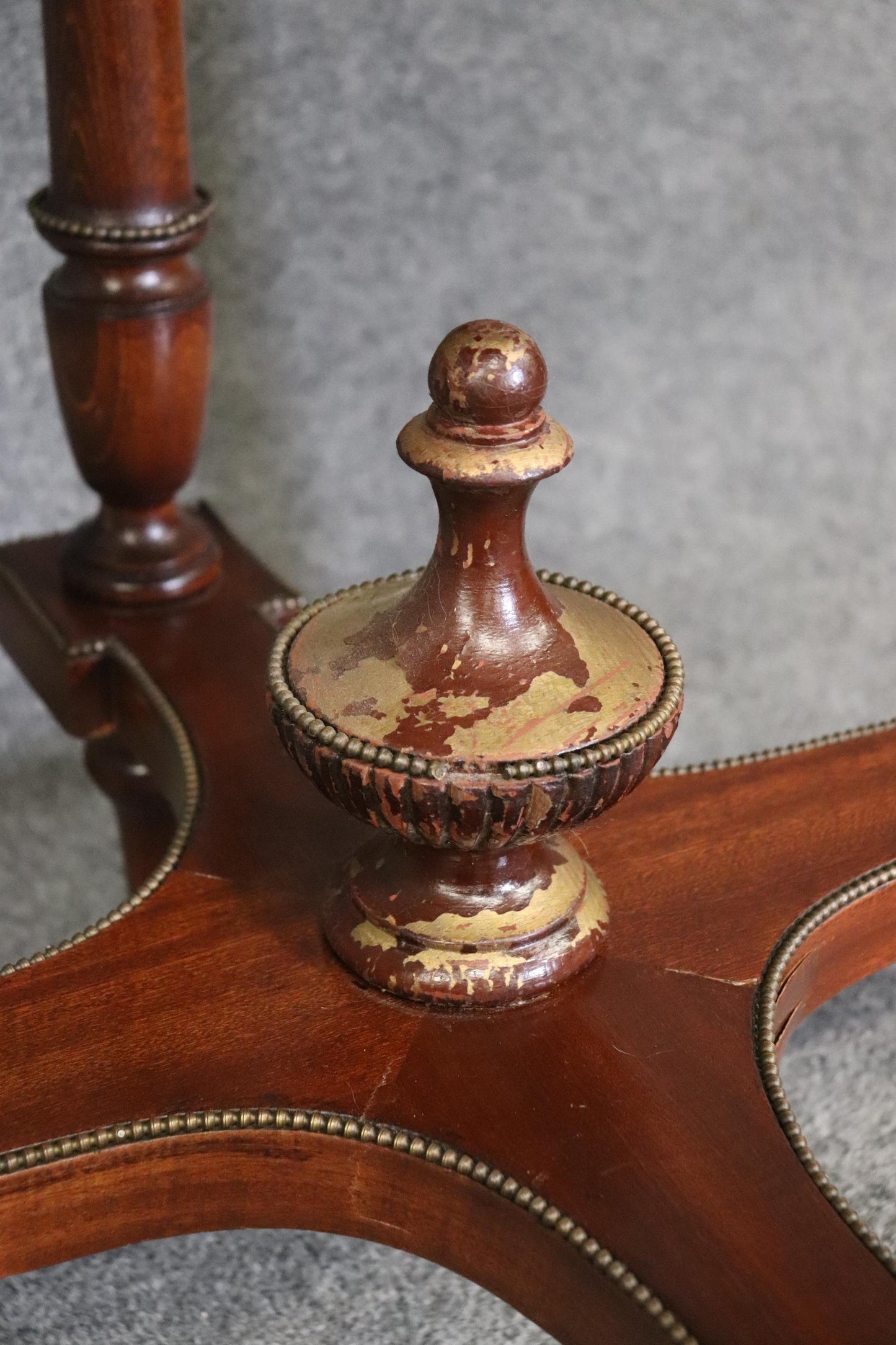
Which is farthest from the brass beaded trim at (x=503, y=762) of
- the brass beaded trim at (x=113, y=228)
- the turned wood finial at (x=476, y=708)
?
the brass beaded trim at (x=113, y=228)

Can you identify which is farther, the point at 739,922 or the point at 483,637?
the point at 739,922

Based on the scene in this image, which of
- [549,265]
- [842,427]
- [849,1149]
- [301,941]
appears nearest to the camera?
[301,941]

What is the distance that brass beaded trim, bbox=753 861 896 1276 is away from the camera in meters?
0.57

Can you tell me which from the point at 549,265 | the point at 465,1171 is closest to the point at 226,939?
the point at 465,1171

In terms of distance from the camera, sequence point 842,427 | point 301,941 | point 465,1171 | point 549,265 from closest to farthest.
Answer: point 465,1171
point 301,941
point 549,265
point 842,427

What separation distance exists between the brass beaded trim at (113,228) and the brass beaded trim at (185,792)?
0.67 feet

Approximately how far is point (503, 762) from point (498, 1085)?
4.8 inches

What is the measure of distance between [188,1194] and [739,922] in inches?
9.2

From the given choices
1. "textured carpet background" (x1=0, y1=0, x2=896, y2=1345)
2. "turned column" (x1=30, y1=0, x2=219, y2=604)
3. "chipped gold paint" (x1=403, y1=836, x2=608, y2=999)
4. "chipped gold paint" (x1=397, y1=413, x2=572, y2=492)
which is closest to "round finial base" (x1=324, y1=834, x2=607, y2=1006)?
"chipped gold paint" (x1=403, y1=836, x2=608, y2=999)

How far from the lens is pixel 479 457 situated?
1.89 feet

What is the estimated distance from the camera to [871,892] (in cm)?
74

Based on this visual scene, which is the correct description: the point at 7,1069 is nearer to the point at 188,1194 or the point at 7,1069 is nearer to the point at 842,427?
the point at 188,1194

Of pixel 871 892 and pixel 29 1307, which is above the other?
pixel 871 892

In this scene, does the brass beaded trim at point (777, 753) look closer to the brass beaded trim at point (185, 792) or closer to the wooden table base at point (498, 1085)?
the wooden table base at point (498, 1085)
